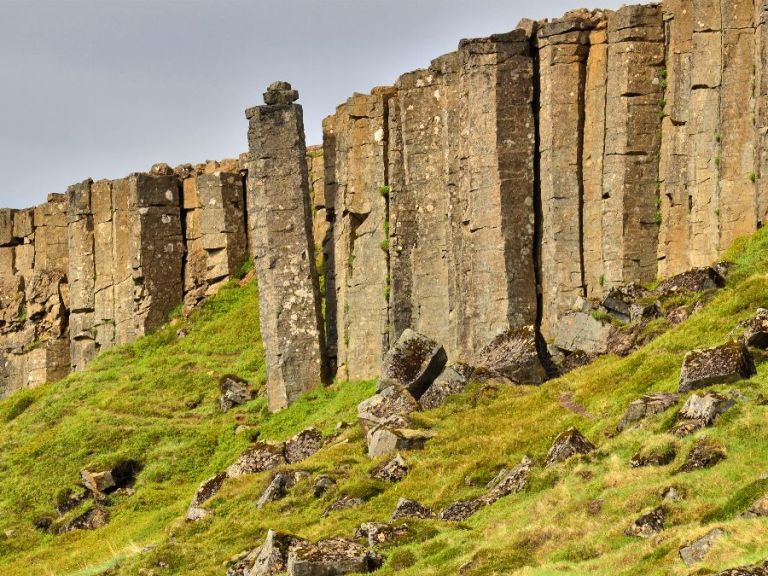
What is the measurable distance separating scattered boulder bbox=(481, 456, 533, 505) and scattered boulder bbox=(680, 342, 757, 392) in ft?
11.5

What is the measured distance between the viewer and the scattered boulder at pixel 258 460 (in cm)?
4528

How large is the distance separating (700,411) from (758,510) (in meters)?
5.89

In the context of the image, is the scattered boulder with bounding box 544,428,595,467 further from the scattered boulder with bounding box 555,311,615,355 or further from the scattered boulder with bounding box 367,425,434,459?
the scattered boulder with bounding box 555,311,615,355

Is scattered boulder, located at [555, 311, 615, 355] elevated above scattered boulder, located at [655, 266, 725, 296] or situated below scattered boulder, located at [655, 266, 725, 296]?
below

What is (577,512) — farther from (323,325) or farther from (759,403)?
(323,325)

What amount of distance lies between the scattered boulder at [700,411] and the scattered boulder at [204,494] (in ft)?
53.2

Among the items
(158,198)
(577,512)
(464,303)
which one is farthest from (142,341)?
(577,512)

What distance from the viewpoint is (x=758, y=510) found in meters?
24.9

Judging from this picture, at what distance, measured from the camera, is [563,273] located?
47781 mm

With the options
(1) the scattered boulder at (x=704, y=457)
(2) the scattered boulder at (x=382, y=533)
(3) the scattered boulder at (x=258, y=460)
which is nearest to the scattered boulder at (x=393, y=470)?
(2) the scattered boulder at (x=382, y=533)

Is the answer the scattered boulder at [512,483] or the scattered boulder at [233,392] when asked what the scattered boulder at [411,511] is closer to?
the scattered boulder at [512,483]

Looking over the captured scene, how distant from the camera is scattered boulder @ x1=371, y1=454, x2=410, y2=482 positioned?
127 ft

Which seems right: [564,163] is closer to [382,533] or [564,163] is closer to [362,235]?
[362,235]

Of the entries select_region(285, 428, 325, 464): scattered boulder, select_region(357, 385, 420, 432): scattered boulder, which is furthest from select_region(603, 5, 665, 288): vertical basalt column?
select_region(285, 428, 325, 464): scattered boulder
